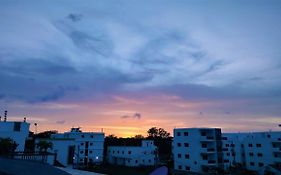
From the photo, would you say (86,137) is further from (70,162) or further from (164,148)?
(164,148)

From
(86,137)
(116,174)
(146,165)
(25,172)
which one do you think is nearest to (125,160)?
(146,165)

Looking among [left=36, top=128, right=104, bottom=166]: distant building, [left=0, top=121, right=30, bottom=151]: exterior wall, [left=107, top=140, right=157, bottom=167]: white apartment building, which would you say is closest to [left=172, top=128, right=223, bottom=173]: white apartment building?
[left=107, top=140, right=157, bottom=167]: white apartment building

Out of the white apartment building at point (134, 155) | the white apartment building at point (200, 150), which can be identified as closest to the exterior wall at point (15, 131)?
the white apartment building at point (134, 155)

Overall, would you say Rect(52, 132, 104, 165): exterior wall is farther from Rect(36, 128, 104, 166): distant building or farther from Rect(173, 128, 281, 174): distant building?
Rect(173, 128, 281, 174): distant building

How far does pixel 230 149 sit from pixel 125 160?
2715cm

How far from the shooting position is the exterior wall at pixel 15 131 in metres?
45.0

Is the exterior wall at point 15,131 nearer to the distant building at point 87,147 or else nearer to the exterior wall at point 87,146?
the distant building at point 87,147

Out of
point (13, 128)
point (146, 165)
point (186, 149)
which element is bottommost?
point (146, 165)

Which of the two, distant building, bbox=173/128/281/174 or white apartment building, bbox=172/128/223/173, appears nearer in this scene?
white apartment building, bbox=172/128/223/173

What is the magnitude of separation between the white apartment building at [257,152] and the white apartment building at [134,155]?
1874 cm

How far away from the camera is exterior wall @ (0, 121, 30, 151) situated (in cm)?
4500

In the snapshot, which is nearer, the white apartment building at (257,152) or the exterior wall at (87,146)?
the white apartment building at (257,152)

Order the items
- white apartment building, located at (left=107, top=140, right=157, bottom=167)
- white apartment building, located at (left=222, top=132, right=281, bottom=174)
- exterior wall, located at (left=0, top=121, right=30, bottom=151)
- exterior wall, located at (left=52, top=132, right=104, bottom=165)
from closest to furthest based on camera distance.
Answer: 1. exterior wall, located at (left=0, top=121, right=30, bottom=151)
2. white apartment building, located at (left=222, top=132, right=281, bottom=174)
3. exterior wall, located at (left=52, top=132, right=104, bottom=165)
4. white apartment building, located at (left=107, top=140, right=157, bottom=167)

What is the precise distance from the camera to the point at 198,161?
54.1m
